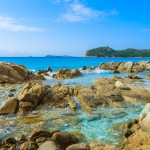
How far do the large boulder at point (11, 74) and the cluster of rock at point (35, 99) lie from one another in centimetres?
1313

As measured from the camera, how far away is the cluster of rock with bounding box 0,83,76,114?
20880 millimetres

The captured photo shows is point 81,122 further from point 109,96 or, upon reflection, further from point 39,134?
point 109,96

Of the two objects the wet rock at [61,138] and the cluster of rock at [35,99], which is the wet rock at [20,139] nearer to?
the wet rock at [61,138]

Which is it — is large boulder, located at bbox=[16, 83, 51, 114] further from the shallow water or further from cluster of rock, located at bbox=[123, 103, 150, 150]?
cluster of rock, located at bbox=[123, 103, 150, 150]

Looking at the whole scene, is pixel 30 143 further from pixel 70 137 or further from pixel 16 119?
pixel 16 119

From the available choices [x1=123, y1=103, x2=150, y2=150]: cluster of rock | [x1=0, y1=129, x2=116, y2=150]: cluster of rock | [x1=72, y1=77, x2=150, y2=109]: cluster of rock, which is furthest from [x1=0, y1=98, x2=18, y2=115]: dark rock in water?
[x1=123, y1=103, x2=150, y2=150]: cluster of rock

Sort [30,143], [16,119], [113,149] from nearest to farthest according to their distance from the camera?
[113,149] → [30,143] → [16,119]

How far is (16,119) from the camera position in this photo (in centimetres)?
1869

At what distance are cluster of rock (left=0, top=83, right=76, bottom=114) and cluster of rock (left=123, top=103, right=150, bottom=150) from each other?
780 cm

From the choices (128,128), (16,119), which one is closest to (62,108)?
(16,119)

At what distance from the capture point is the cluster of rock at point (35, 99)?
2088 cm

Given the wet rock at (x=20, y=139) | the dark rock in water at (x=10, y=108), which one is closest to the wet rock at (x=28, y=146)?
the wet rock at (x=20, y=139)

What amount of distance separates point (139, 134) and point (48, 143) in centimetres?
526

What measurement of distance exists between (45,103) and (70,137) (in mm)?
9959
